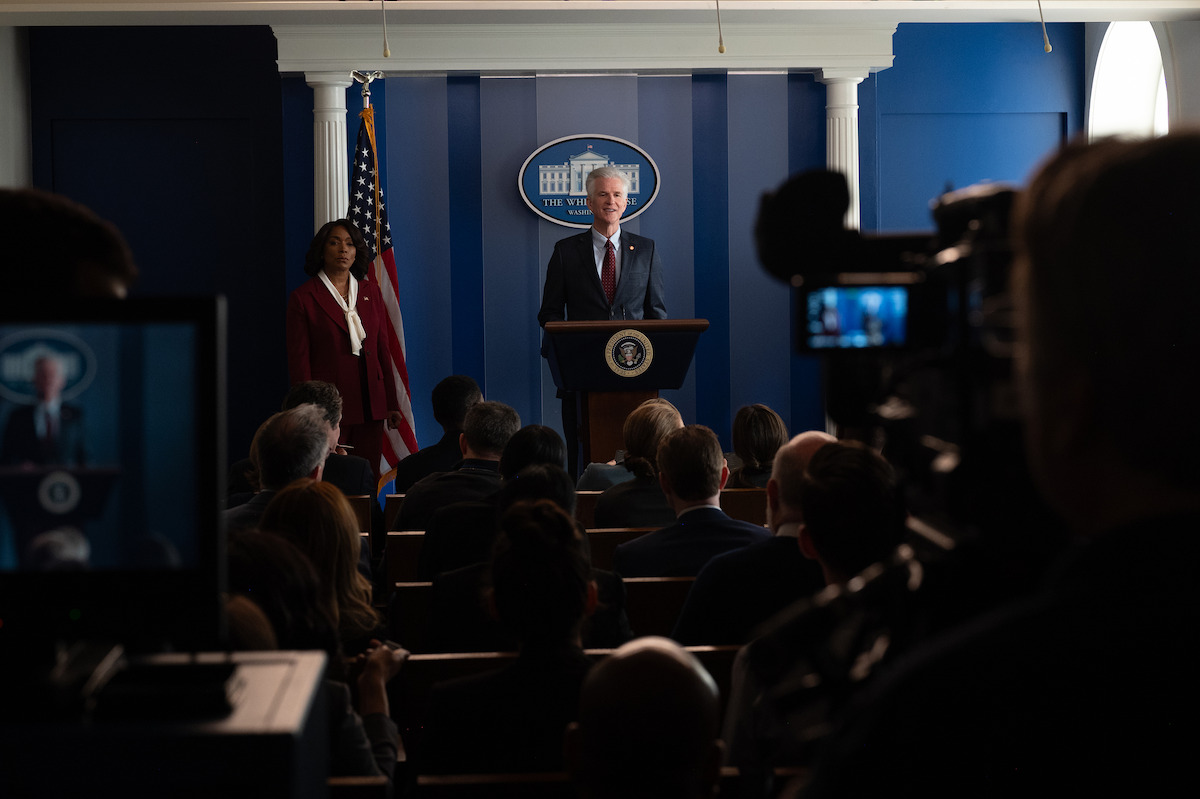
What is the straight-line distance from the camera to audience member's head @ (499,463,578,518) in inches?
106

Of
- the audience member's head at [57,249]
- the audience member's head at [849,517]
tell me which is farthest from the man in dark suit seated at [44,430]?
the audience member's head at [849,517]

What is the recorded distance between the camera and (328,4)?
5641 millimetres

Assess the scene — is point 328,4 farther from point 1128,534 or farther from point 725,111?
point 1128,534

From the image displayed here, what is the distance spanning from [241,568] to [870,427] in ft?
3.37

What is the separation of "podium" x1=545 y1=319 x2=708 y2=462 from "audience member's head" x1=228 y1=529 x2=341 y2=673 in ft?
10.3

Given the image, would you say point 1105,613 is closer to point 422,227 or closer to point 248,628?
point 248,628

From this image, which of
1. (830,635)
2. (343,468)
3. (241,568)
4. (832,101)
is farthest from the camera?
(832,101)

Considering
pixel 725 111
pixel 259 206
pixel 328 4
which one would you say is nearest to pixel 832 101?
pixel 725 111

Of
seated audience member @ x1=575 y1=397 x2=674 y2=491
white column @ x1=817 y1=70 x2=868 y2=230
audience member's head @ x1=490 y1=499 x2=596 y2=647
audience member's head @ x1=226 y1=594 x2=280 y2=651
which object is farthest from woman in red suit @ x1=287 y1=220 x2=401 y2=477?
audience member's head @ x1=226 y1=594 x2=280 y2=651

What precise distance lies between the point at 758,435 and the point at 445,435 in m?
1.23

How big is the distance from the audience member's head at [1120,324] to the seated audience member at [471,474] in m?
2.71

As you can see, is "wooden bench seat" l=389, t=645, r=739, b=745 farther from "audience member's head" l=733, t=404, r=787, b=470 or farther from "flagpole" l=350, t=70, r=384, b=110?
"flagpole" l=350, t=70, r=384, b=110

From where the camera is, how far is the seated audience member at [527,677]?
166 centimetres

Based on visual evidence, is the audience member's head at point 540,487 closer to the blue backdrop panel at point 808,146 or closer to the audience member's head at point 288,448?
the audience member's head at point 288,448
